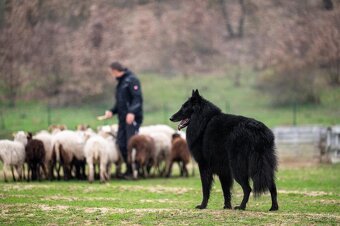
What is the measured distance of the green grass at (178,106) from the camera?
34.7 metres

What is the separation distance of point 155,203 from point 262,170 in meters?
2.85

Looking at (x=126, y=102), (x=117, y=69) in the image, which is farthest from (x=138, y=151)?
(x=117, y=69)

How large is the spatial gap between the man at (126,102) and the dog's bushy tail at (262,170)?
839cm

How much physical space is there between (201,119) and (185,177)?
876cm

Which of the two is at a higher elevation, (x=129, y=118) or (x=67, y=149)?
(x=129, y=118)

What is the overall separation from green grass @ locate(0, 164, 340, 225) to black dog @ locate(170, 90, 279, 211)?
0.50 m

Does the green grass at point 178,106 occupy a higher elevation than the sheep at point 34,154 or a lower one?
higher

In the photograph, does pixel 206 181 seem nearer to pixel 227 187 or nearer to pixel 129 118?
pixel 227 187

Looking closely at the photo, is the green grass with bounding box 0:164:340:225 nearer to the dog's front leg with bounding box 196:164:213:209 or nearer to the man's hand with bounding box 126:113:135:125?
the dog's front leg with bounding box 196:164:213:209

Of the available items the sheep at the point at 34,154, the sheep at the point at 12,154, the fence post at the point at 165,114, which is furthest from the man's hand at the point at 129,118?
the fence post at the point at 165,114

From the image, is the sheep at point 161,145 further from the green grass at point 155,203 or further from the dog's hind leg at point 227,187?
the dog's hind leg at point 227,187

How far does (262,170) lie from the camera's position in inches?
471

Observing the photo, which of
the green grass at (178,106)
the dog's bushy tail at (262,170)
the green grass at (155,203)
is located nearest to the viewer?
the green grass at (155,203)

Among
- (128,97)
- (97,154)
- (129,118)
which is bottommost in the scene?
(97,154)
